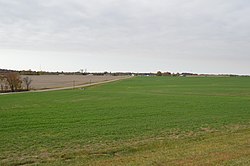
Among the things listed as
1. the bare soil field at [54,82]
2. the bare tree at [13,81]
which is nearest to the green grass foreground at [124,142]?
the bare tree at [13,81]

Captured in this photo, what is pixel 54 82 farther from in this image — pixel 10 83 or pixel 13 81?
pixel 10 83

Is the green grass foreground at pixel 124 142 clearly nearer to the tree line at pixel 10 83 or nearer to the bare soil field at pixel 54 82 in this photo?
the tree line at pixel 10 83

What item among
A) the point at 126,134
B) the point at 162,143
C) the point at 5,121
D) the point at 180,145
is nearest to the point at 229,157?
the point at 180,145

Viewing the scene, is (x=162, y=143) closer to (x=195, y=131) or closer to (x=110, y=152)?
(x=110, y=152)

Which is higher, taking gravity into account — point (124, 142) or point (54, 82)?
point (124, 142)

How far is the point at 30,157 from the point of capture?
10.2 meters

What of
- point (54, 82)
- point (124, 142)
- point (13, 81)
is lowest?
point (54, 82)

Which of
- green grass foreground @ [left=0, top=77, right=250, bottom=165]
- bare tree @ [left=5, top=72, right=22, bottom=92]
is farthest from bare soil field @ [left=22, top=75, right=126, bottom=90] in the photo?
green grass foreground @ [left=0, top=77, right=250, bottom=165]

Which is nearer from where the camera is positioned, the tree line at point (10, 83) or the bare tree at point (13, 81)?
the bare tree at point (13, 81)

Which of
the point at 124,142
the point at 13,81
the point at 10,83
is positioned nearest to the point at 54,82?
the point at 13,81

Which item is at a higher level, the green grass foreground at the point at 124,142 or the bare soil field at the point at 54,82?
the green grass foreground at the point at 124,142

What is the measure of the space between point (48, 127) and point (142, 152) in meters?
7.69

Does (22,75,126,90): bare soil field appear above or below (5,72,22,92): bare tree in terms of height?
below

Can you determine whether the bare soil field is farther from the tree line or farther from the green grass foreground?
the green grass foreground
